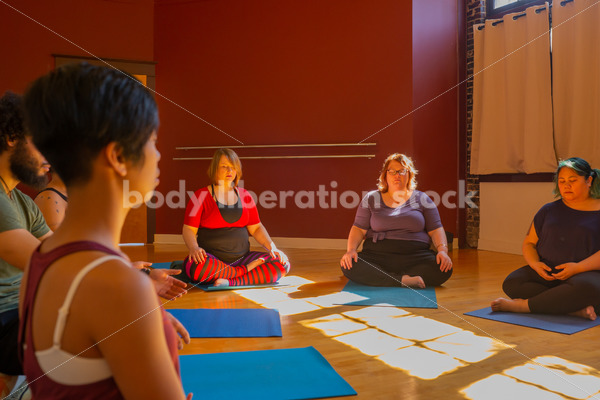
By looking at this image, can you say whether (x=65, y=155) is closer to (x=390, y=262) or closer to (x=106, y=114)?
(x=106, y=114)

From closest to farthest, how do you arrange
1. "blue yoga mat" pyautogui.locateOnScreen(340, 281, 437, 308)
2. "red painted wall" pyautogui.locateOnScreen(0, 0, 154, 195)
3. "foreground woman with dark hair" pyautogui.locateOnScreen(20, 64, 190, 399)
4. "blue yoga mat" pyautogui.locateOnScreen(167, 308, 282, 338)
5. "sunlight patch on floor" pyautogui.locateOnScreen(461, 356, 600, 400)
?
"foreground woman with dark hair" pyautogui.locateOnScreen(20, 64, 190, 399)
"sunlight patch on floor" pyautogui.locateOnScreen(461, 356, 600, 400)
"blue yoga mat" pyautogui.locateOnScreen(167, 308, 282, 338)
"blue yoga mat" pyautogui.locateOnScreen(340, 281, 437, 308)
"red painted wall" pyautogui.locateOnScreen(0, 0, 154, 195)

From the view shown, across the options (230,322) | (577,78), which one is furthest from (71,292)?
(577,78)

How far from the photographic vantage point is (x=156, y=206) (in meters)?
5.97

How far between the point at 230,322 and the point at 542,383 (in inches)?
54.0

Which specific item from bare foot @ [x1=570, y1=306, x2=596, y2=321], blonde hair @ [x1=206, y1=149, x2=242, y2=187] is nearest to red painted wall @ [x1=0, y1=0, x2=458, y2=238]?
blonde hair @ [x1=206, y1=149, x2=242, y2=187]

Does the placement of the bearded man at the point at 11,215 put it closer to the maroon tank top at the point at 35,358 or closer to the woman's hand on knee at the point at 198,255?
the maroon tank top at the point at 35,358

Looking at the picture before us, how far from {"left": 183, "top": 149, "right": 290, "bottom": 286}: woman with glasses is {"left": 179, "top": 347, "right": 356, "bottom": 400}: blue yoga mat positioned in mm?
1470

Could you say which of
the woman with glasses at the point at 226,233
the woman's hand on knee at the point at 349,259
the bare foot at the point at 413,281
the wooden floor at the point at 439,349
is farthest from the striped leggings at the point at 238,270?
the bare foot at the point at 413,281

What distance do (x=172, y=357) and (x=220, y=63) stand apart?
5396 mm

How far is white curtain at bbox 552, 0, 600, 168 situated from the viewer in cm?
421

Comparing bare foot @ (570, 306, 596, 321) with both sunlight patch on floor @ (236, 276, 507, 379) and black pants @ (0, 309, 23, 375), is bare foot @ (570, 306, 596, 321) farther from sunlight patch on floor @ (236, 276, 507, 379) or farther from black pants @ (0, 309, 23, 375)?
black pants @ (0, 309, 23, 375)

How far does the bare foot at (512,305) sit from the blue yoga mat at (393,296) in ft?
1.03

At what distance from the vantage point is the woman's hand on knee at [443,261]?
3309 mm

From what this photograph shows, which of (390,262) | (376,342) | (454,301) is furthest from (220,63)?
(376,342)
